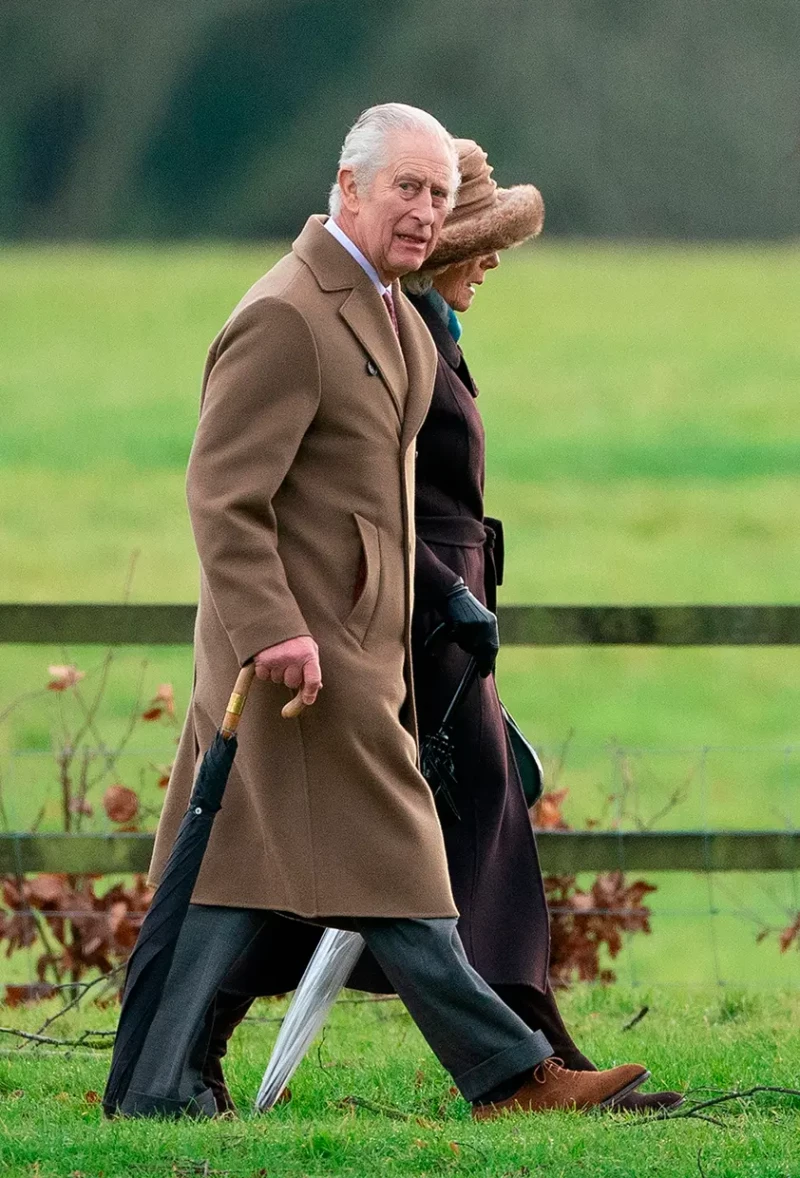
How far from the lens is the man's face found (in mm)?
3451

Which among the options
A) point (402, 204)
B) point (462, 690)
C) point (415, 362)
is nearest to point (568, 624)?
point (462, 690)

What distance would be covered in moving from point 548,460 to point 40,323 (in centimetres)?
2022

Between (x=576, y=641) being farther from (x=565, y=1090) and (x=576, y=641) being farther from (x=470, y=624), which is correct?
(x=565, y=1090)

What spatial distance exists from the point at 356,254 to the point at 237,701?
32.1 inches

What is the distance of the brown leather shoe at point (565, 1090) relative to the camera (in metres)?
3.56

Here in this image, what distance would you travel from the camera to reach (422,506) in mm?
3928

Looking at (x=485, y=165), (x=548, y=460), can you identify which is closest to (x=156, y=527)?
(x=548, y=460)

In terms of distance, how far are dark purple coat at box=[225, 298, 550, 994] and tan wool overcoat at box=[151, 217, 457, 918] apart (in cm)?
37

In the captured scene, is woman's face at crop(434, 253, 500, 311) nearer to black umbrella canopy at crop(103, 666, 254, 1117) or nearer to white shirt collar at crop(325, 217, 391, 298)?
white shirt collar at crop(325, 217, 391, 298)

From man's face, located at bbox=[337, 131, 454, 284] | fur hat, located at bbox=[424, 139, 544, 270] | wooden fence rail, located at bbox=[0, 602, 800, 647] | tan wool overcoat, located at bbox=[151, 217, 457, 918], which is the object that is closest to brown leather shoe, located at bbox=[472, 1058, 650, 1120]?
tan wool overcoat, located at bbox=[151, 217, 457, 918]

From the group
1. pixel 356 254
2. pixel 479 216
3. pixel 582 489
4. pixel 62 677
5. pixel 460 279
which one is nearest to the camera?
pixel 356 254

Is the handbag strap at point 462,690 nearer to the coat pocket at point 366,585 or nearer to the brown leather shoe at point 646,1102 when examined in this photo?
the coat pocket at point 366,585

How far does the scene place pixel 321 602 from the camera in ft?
11.3

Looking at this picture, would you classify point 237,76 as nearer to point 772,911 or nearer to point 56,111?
point 56,111
